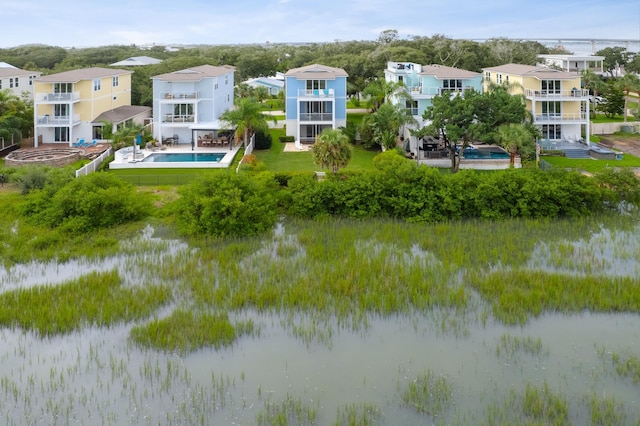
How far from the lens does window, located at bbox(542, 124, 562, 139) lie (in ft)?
132

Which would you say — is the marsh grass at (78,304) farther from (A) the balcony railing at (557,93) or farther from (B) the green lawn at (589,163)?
(A) the balcony railing at (557,93)

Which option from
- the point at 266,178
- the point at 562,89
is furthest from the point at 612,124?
the point at 266,178

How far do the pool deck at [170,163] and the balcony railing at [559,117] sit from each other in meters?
21.7

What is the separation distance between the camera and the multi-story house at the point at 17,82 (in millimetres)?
44219

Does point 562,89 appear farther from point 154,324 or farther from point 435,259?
point 154,324

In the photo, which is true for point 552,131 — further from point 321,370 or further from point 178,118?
point 321,370

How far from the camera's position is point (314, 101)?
42281 millimetres

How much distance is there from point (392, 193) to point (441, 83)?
16318 mm

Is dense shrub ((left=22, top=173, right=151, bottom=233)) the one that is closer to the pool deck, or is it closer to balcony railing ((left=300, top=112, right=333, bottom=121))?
the pool deck

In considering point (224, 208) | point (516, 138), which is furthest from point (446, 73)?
point (224, 208)

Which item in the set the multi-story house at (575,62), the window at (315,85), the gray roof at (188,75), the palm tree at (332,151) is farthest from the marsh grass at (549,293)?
the multi-story house at (575,62)

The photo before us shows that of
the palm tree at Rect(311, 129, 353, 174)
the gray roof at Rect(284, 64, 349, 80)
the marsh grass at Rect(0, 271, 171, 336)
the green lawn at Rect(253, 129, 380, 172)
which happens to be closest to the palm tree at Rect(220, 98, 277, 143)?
the green lawn at Rect(253, 129, 380, 172)

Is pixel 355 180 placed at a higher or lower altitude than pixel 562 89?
lower

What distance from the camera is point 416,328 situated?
48.3 feet
